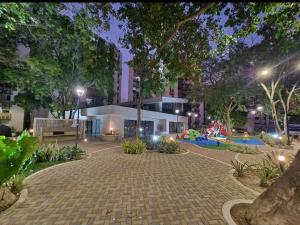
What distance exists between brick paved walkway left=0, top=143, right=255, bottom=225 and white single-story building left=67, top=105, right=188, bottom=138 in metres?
13.1

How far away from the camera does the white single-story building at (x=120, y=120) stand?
2059 centimetres

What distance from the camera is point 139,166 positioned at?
8164mm

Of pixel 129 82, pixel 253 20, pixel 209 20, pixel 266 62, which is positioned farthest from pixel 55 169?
pixel 129 82

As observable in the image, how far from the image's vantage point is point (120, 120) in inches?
829

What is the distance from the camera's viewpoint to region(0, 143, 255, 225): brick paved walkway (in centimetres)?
372

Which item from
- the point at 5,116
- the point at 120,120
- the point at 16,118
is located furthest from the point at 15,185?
the point at 16,118

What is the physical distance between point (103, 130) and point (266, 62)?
18.8 meters

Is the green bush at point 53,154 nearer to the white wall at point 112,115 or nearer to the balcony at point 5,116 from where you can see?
the white wall at point 112,115

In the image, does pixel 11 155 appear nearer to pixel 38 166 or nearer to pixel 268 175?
pixel 38 166

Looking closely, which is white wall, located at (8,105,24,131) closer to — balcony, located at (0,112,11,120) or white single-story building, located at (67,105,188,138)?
balcony, located at (0,112,11,120)

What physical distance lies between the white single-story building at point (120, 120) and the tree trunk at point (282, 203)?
18.0 meters

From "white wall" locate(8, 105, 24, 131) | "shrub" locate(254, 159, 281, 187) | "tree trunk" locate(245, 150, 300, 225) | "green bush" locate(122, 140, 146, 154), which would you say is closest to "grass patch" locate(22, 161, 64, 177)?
"green bush" locate(122, 140, 146, 154)

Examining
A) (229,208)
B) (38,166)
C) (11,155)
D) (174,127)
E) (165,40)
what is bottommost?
(229,208)

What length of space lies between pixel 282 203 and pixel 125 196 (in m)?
3.52
